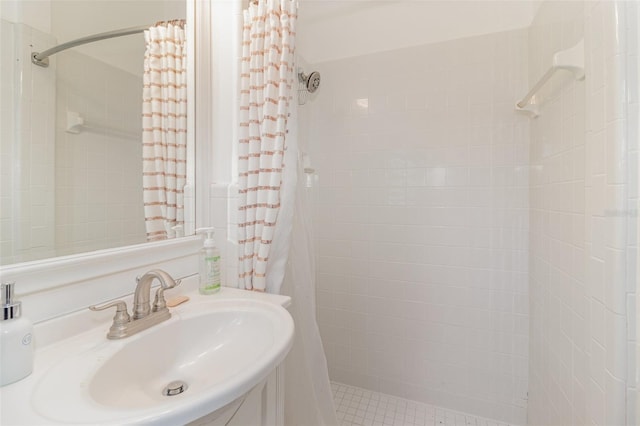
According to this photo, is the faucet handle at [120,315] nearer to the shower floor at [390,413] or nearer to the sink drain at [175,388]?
the sink drain at [175,388]

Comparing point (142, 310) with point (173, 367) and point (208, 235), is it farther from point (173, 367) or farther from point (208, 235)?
point (208, 235)

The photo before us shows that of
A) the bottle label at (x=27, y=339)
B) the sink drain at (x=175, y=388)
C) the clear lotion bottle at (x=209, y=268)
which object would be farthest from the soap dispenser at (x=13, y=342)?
the clear lotion bottle at (x=209, y=268)

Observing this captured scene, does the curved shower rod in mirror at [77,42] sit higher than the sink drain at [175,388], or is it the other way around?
the curved shower rod in mirror at [77,42]

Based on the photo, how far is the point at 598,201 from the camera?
2.56 feet

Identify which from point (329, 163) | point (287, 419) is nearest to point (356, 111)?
Answer: point (329, 163)

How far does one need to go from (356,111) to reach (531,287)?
136 centimetres

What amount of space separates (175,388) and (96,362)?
19 cm

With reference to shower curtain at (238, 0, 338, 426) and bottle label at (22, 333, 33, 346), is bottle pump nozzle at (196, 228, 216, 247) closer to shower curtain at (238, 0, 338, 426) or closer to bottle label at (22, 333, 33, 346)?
shower curtain at (238, 0, 338, 426)

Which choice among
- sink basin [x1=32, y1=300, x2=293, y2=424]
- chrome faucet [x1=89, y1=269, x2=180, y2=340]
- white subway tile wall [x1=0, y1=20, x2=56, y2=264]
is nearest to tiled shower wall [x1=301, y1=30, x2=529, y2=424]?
sink basin [x1=32, y1=300, x2=293, y2=424]

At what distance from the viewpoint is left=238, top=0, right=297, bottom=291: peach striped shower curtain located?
40.7 inches

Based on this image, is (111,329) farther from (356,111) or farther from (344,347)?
(356,111)

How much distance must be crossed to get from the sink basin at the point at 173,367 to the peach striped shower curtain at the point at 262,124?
0.22 metres

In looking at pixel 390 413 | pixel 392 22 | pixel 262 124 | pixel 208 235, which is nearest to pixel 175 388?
pixel 208 235

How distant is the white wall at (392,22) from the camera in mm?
1573
